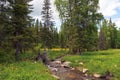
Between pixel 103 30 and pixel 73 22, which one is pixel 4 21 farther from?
pixel 103 30

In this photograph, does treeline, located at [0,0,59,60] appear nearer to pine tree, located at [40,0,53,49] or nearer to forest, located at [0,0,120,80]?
forest, located at [0,0,120,80]

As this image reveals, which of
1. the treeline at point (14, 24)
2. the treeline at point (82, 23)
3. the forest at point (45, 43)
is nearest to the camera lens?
the forest at point (45, 43)

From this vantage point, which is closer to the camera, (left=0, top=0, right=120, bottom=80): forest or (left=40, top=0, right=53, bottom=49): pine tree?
(left=0, top=0, right=120, bottom=80): forest

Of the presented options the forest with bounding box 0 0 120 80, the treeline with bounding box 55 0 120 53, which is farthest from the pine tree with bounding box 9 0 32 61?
the treeline with bounding box 55 0 120 53

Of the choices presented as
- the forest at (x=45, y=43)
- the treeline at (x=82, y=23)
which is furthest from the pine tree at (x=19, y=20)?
the treeline at (x=82, y=23)

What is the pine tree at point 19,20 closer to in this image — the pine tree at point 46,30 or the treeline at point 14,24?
the treeline at point 14,24

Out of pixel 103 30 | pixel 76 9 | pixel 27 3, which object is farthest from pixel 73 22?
pixel 103 30

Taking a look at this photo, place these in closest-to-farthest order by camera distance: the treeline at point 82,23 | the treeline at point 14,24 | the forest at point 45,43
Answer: the forest at point 45,43 < the treeline at point 14,24 < the treeline at point 82,23

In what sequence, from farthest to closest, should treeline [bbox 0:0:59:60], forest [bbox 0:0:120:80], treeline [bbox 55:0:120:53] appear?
treeline [bbox 55:0:120:53]
treeline [bbox 0:0:59:60]
forest [bbox 0:0:120:80]

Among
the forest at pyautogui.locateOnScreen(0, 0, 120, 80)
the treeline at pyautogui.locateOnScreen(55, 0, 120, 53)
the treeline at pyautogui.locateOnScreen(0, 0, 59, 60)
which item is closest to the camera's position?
the forest at pyautogui.locateOnScreen(0, 0, 120, 80)

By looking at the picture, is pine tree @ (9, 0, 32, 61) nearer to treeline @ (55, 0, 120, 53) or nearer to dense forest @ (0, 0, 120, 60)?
dense forest @ (0, 0, 120, 60)

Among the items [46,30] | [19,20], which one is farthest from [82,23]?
[19,20]

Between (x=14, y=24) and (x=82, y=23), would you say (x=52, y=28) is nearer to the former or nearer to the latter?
(x=82, y=23)

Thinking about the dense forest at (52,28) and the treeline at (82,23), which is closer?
the dense forest at (52,28)
